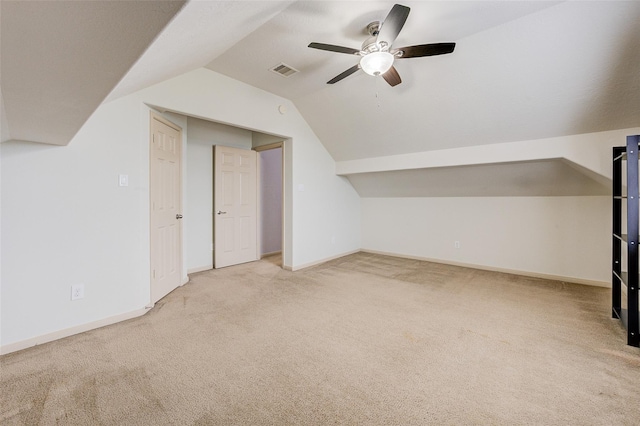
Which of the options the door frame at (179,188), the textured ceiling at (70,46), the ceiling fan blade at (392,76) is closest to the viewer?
the textured ceiling at (70,46)

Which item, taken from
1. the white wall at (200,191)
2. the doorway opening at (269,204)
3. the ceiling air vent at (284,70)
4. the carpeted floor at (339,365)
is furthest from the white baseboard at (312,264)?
the ceiling air vent at (284,70)

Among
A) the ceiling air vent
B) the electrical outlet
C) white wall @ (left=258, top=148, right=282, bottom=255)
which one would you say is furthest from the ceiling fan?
white wall @ (left=258, top=148, right=282, bottom=255)

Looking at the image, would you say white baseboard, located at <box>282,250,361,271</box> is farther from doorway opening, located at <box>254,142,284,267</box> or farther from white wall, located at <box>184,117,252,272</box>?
white wall, located at <box>184,117,252,272</box>

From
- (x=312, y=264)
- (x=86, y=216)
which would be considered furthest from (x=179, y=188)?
(x=312, y=264)

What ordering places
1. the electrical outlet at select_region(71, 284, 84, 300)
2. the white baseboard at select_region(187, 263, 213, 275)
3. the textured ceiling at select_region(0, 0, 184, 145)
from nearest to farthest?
the textured ceiling at select_region(0, 0, 184, 145) → the electrical outlet at select_region(71, 284, 84, 300) → the white baseboard at select_region(187, 263, 213, 275)

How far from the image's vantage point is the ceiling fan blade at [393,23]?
1687 millimetres

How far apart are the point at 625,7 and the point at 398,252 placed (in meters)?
4.16

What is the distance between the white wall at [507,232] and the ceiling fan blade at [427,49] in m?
3.06

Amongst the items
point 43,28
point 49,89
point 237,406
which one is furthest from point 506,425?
point 49,89

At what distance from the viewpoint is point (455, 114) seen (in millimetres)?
3229

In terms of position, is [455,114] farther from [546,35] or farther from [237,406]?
[237,406]

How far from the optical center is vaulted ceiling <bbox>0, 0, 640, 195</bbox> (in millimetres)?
773

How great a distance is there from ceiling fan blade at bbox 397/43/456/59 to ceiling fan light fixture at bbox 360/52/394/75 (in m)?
0.11

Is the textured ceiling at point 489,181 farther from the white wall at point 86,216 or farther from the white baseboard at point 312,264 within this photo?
the white wall at point 86,216
